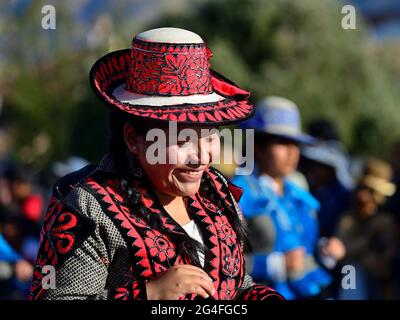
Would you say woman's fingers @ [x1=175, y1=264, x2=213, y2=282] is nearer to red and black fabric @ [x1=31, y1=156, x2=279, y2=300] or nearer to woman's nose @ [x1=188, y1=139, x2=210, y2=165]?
red and black fabric @ [x1=31, y1=156, x2=279, y2=300]

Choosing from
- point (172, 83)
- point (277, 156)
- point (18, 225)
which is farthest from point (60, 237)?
point (18, 225)

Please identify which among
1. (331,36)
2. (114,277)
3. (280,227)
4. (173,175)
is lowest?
(331,36)

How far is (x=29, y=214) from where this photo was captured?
28.1 feet

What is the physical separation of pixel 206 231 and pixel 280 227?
2083mm

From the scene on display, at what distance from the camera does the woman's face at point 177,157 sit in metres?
3.02

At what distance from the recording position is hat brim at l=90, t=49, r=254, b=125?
9.78ft

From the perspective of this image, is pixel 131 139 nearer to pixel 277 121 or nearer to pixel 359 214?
pixel 277 121

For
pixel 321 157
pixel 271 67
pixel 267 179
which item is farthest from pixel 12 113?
pixel 267 179

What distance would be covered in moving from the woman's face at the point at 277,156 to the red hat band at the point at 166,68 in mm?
2324

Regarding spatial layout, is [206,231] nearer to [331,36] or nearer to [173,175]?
[173,175]

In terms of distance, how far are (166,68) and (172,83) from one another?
0.05 m

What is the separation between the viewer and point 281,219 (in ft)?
17.1

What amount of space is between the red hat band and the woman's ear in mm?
128

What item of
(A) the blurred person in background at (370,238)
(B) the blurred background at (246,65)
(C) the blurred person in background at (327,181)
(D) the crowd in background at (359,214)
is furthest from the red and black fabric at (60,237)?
(B) the blurred background at (246,65)
